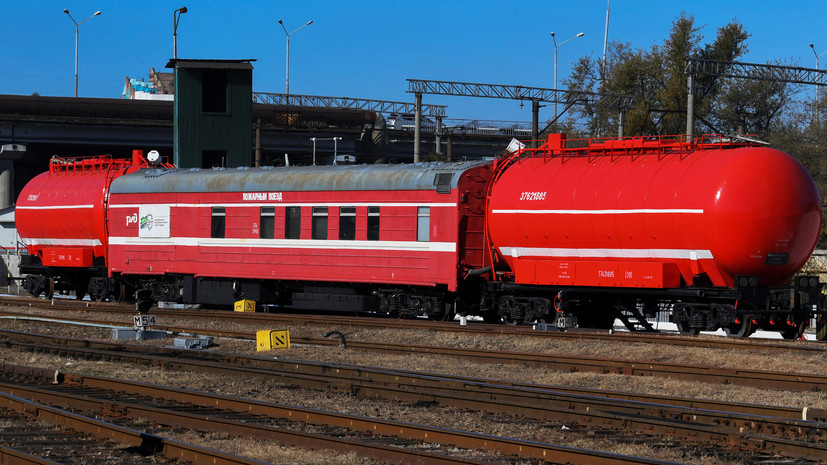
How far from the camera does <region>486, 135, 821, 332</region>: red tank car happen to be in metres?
19.8

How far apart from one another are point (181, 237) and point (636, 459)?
74.6 ft

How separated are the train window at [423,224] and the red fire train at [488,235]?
0.04 m

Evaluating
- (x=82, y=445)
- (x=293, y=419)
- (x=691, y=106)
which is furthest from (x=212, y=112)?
(x=82, y=445)

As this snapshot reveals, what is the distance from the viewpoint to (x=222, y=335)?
22.1 metres

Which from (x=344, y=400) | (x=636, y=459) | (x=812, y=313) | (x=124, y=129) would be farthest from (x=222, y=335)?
(x=124, y=129)

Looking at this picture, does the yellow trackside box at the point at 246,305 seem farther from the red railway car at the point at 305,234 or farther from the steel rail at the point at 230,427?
the steel rail at the point at 230,427

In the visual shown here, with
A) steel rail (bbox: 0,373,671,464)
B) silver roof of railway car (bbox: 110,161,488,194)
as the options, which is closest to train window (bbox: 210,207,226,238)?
silver roof of railway car (bbox: 110,161,488,194)

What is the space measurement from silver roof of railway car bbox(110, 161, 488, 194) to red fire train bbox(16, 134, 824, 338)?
0.05 meters

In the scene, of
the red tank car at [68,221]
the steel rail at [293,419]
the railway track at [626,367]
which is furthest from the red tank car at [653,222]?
the red tank car at [68,221]

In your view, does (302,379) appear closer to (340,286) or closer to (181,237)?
(340,286)

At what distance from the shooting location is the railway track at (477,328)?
61.2ft

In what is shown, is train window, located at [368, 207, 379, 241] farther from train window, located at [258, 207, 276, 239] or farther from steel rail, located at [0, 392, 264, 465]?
steel rail, located at [0, 392, 264, 465]

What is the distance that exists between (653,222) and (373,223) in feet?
25.2

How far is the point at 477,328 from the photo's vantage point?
22438 millimetres
